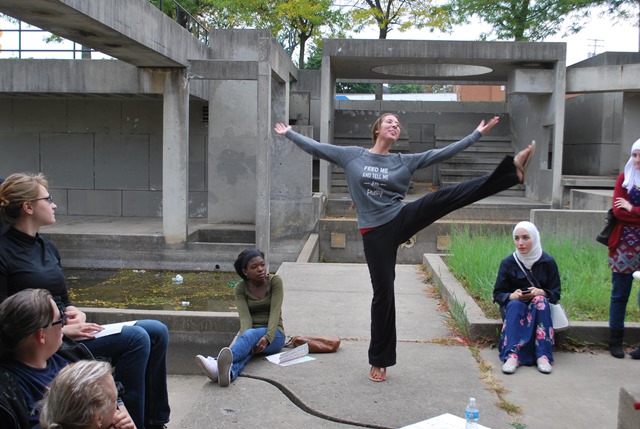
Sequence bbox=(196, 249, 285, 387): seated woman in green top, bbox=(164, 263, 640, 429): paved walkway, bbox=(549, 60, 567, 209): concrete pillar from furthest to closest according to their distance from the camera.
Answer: bbox=(549, 60, 567, 209): concrete pillar, bbox=(196, 249, 285, 387): seated woman in green top, bbox=(164, 263, 640, 429): paved walkway

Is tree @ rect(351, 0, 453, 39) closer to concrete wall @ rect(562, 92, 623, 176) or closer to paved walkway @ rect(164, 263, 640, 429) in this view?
concrete wall @ rect(562, 92, 623, 176)

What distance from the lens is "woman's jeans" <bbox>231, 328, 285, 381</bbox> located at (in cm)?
466

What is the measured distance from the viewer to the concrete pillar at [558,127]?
15.4m

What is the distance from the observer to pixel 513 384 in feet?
15.3

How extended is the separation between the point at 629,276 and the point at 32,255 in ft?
14.2

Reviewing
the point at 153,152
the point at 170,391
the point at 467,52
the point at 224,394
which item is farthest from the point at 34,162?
the point at 224,394

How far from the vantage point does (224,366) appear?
→ 4.43 metres

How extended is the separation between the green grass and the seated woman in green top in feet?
6.58

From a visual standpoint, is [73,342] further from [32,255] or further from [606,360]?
[606,360]

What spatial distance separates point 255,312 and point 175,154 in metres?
8.36

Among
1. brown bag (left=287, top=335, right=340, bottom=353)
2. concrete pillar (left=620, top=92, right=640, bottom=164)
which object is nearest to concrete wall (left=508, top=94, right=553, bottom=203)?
concrete pillar (left=620, top=92, right=640, bottom=164)

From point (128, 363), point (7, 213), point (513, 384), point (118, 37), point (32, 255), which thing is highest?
point (118, 37)

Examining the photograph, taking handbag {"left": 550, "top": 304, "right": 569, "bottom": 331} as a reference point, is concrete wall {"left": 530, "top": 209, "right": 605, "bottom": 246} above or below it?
above

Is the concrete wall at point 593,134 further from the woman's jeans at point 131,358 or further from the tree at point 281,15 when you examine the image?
the woman's jeans at point 131,358
